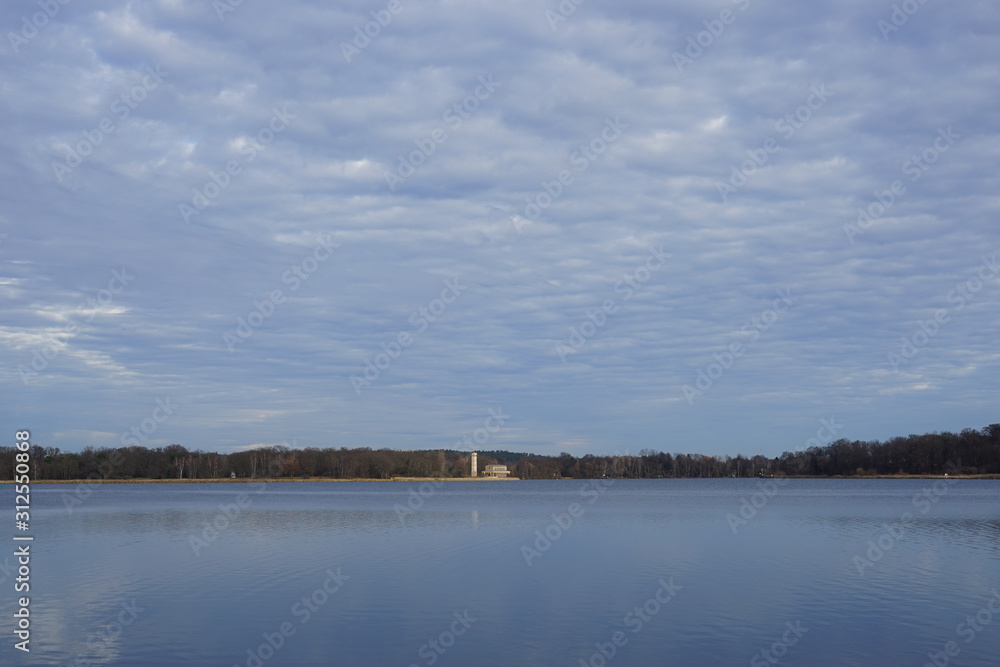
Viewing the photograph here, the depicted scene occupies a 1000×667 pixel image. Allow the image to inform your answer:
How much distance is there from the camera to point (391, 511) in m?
64.3

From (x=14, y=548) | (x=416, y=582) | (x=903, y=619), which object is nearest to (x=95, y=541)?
(x=14, y=548)

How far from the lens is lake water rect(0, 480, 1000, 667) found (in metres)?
16.8

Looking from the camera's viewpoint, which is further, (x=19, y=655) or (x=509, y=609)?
(x=509, y=609)

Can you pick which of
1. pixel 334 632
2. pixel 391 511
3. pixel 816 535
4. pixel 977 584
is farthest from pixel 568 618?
pixel 391 511

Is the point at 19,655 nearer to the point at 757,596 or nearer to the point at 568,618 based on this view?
the point at 568,618

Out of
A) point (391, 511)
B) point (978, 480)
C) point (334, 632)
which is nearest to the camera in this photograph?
point (334, 632)

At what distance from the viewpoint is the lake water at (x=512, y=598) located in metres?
16.8

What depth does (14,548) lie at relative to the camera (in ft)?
115

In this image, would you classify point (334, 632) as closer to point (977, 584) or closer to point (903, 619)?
point (903, 619)

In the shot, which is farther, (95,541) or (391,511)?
(391,511)

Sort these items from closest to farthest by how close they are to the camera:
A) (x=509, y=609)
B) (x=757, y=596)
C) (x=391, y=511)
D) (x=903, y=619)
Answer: (x=903, y=619)
(x=509, y=609)
(x=757, y=596)
(x=391, y=511)

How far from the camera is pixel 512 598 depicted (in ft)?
74.4

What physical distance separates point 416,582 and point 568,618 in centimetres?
689

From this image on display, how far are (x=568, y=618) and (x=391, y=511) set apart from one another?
45.9m
